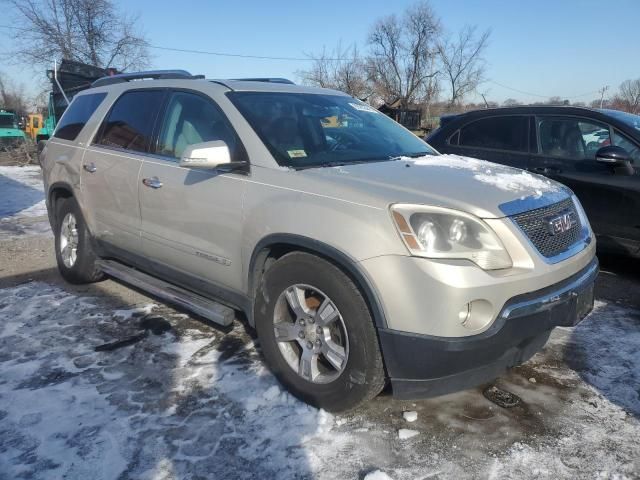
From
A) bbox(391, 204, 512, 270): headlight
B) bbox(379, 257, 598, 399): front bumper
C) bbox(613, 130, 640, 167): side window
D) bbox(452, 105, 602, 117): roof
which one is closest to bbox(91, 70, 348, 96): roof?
bbox(391, 204, 512, 270): headlight

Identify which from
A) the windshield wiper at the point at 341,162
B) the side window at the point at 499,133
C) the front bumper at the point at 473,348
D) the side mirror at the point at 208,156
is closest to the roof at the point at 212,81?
the side mirror at the point at 208,156

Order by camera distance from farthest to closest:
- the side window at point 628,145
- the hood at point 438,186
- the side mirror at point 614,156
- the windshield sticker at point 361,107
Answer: the side window at point 628,145 → the side mirror at point 614,156 → the windshield sticker at point 361,107 → the hood at point 438,186

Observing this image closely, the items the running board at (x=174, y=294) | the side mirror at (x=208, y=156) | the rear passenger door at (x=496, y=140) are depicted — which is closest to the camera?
the side mirror at (x=208, y=156)

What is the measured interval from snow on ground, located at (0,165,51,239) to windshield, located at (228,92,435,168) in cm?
545

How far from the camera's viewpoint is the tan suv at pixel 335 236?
2.37 metres

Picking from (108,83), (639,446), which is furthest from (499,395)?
(108,83)

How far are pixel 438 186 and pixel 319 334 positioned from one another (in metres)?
1.01

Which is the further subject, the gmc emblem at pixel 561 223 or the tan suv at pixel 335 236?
the gmc emblem at pixel 561 223

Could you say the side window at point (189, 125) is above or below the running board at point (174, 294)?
above

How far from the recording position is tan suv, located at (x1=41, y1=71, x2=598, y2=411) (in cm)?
237

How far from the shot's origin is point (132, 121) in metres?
4.12

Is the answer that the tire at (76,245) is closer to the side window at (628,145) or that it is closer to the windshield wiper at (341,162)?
the windshield wiper at (341,162)

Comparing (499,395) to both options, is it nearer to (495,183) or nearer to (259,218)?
(495,183)

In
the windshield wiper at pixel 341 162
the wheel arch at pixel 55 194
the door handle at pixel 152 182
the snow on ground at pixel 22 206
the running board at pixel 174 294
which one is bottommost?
the snow on ground at pixel 22 206
